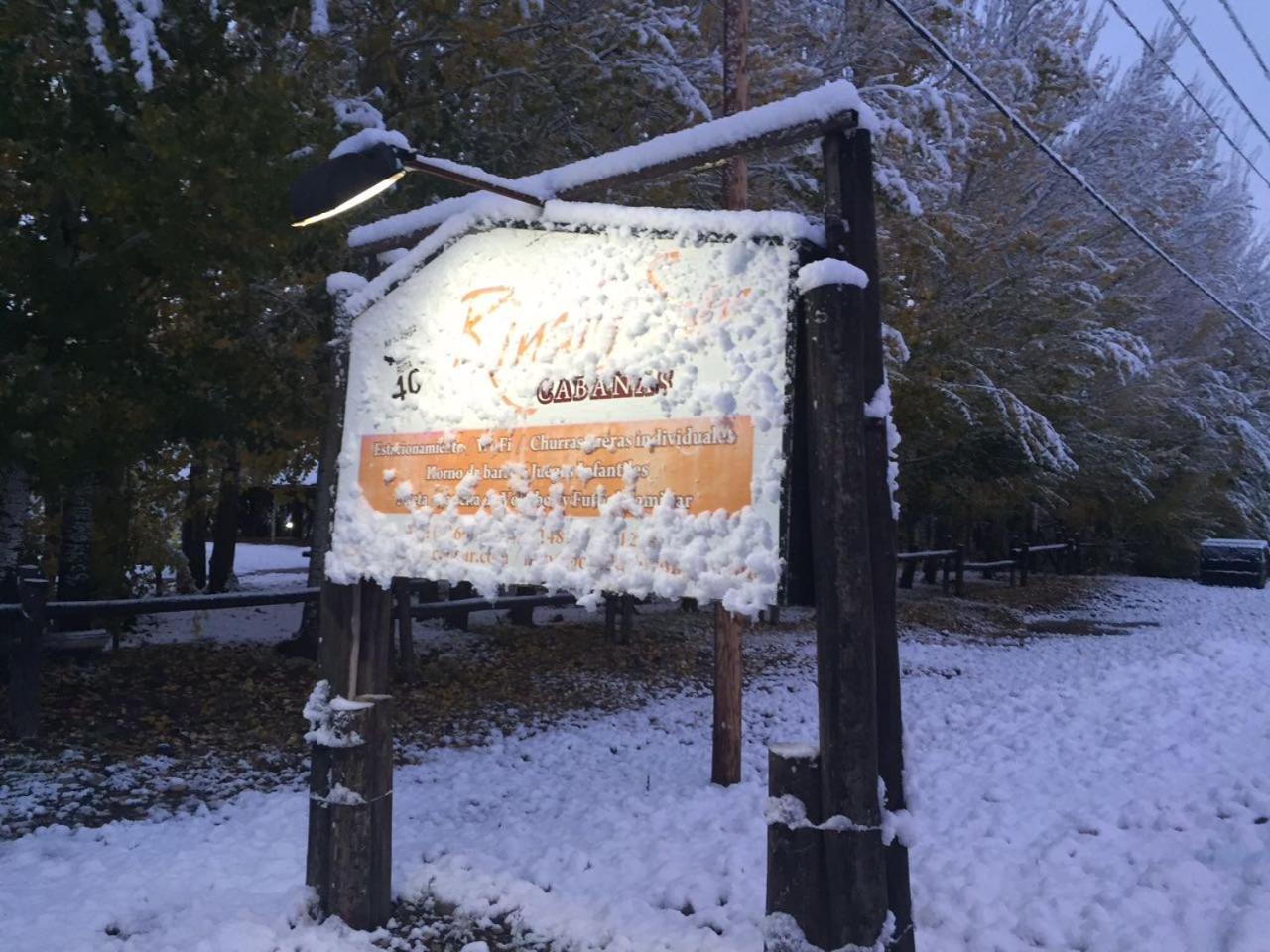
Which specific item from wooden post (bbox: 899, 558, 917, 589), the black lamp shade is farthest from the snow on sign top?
wooden post (bbox: 899, 558, 917, 589)

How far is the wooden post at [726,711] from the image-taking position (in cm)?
623

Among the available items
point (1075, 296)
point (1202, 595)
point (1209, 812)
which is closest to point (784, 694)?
point (1209, 812)

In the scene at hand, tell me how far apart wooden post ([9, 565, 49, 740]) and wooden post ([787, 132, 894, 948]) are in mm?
6389

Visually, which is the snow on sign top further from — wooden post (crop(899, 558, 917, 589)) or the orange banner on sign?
wooden post (crop(899, 558, 917, 589))

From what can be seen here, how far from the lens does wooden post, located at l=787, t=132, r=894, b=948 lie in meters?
2.98

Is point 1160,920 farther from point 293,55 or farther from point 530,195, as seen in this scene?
point 293,55

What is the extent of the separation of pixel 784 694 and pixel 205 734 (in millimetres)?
5504

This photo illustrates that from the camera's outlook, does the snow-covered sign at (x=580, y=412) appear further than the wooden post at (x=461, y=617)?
No

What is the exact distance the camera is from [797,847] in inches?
120

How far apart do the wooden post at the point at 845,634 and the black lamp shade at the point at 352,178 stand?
1740 millimetres

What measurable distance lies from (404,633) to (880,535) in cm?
714

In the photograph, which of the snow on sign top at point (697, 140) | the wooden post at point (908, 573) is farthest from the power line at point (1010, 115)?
the wooden post at point (908, 573)

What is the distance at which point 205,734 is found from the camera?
7488 millimetres

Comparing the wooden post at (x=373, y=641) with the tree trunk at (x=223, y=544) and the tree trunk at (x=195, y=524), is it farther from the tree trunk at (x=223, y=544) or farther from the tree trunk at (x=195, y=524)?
the tree trunk at (x=223, y=544)
